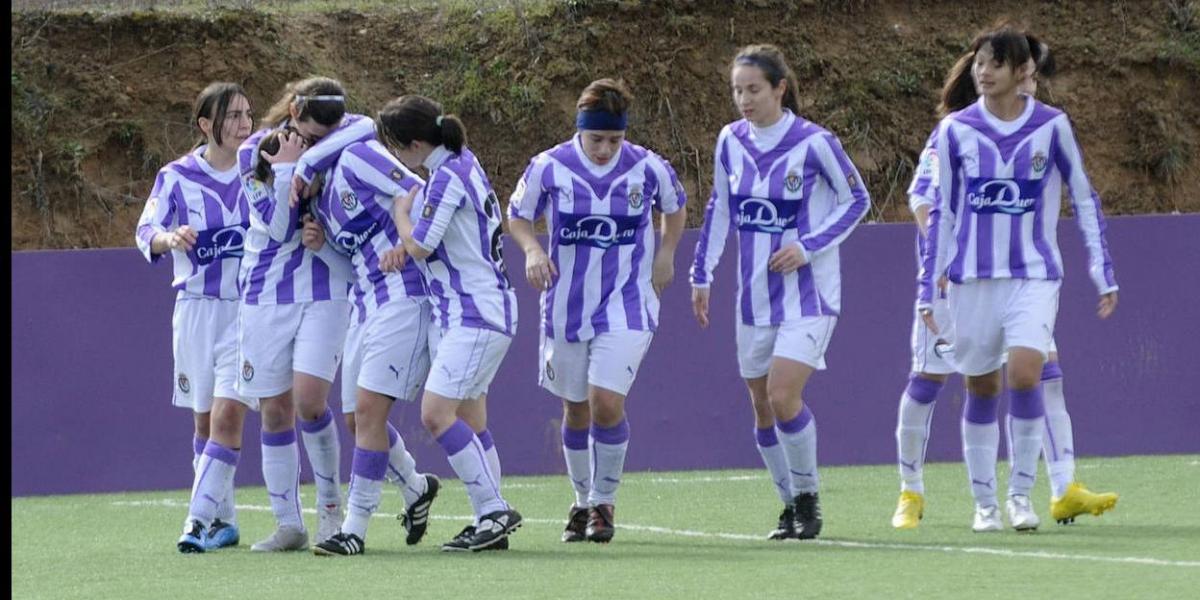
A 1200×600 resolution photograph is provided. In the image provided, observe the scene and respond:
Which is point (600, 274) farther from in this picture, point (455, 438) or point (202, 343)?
point (202, 343)

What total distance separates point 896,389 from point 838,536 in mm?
4202

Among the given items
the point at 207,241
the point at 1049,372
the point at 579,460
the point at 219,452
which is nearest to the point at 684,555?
the point at 579,460

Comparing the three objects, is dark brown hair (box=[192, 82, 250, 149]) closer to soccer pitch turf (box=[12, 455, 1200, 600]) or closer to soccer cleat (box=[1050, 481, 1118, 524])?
soccer pitch turf (box=[12, 455, 1200, 600])

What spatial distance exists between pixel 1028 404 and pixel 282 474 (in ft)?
9.87

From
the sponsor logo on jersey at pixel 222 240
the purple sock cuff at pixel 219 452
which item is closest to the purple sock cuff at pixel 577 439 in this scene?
the purple sock cuff at pixel 219 452

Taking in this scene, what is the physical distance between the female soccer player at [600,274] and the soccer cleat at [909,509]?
4.12 ft

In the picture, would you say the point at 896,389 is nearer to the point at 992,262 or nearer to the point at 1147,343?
the point at 1147,343

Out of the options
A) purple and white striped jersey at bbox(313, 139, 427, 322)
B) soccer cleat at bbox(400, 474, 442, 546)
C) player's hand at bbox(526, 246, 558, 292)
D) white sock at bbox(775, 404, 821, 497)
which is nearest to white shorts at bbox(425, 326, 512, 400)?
purple and white striped jersey at bbox(313, 139, 427, 322)

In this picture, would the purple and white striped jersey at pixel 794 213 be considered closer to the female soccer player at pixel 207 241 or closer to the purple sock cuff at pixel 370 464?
the purple sock cuff at pixel 370 464

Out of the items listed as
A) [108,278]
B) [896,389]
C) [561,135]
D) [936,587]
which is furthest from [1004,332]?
[561,135]

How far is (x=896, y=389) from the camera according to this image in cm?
1271

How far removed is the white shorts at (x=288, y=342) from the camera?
325 inches

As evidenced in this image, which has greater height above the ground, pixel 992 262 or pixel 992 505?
pixel 992 262

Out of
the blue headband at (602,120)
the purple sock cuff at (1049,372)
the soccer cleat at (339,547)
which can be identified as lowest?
the soccer cleat at (339,547)
